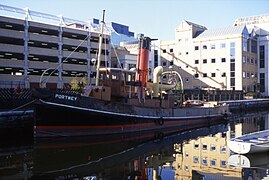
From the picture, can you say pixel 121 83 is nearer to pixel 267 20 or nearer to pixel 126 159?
pixel 126 159

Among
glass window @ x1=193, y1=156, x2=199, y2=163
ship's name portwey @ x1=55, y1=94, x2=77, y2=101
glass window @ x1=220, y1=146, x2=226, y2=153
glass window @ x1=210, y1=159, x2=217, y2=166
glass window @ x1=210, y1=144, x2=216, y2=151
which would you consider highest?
ship's name portwey @ x1=55, y1=94, x2=77, y2=101

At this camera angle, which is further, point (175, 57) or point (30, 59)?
point (175, 57)

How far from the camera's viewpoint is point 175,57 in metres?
72.2

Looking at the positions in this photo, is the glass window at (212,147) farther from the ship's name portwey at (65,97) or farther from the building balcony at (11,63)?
the building balcony at (11,63)

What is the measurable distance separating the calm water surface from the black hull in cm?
52

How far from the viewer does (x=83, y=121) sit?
21156mm

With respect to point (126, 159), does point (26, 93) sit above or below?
above

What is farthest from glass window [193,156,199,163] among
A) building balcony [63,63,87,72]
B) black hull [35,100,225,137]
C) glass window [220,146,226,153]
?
building balcony [63,63,87,72]

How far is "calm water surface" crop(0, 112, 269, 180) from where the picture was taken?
1419cm

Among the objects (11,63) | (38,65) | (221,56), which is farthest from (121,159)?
(221,56)

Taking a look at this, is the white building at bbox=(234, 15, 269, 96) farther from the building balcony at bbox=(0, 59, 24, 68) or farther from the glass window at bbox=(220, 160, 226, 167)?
the glass window at bbox=(220, 160, 226, 167)

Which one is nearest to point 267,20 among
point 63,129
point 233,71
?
point 233,71

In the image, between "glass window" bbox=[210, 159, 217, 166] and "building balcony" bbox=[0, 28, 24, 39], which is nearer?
"glass window" bbox=[210, 159, 217, 166]

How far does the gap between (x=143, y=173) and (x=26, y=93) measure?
1426cm
